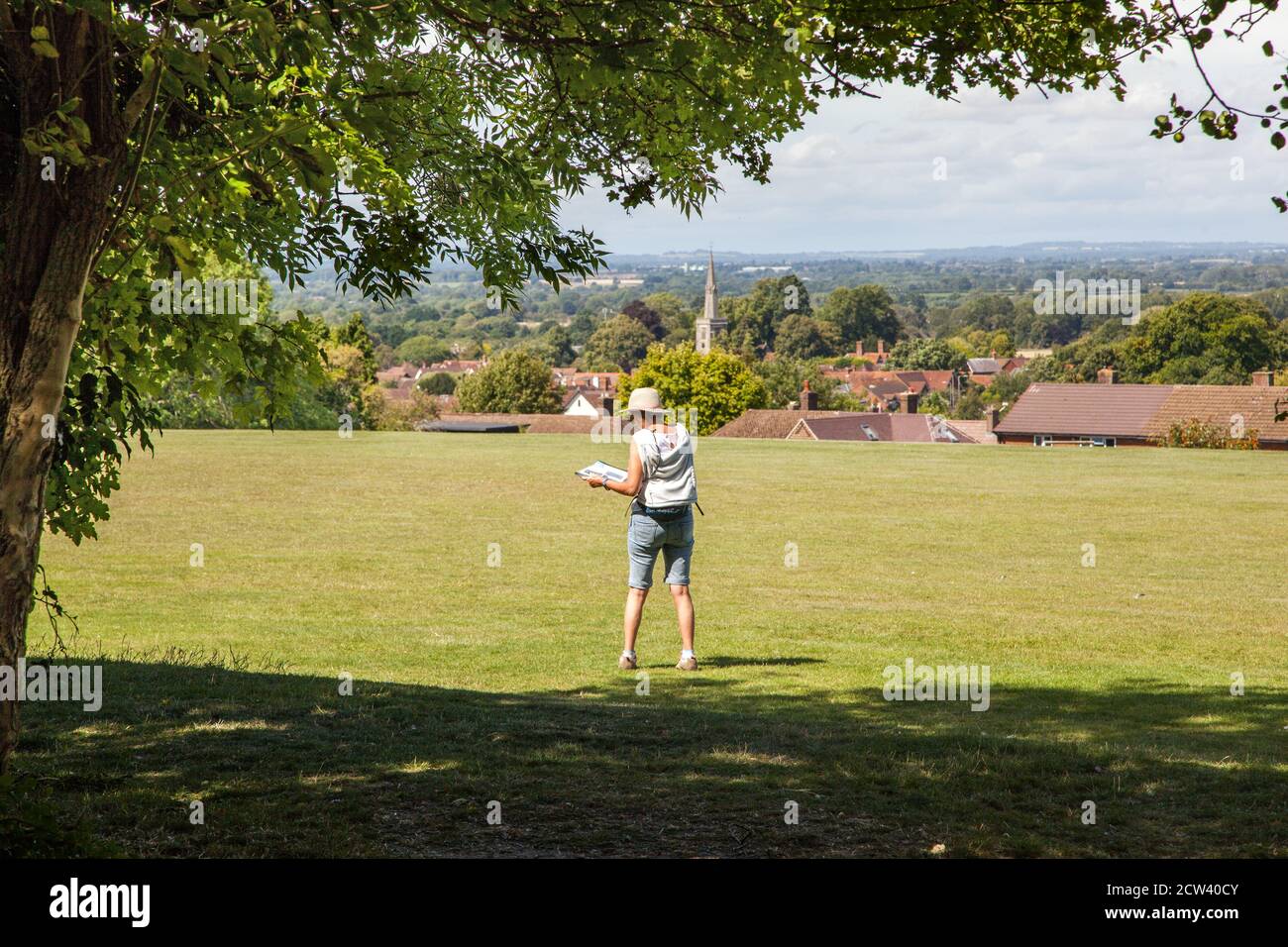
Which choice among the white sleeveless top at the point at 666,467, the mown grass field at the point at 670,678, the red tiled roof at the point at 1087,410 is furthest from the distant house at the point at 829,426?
the white sleeveless top at the point at 666,467

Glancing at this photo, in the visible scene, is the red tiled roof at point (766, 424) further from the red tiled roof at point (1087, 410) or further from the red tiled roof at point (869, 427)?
the red tiled roof at point (1087, 410)

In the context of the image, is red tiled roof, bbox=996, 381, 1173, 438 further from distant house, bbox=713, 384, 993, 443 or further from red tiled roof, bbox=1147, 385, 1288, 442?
distant house, bbox=713, 384, 993, 443

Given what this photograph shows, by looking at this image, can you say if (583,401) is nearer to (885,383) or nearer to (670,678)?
(885,383)

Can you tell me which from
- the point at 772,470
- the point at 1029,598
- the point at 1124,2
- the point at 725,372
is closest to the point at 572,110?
the point at 1124,2

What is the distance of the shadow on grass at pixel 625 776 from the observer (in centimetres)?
604

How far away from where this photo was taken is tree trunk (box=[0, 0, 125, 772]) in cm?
599

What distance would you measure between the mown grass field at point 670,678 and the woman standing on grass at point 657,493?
1041 millimetres

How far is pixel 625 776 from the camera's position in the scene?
7.18 meters

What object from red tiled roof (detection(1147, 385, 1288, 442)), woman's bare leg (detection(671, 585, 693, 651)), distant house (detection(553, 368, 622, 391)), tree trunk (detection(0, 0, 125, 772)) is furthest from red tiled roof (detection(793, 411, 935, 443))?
tree trunk (detection(0, 0, 125, 772))

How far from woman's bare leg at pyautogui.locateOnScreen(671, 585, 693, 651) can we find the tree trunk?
6.02 metres

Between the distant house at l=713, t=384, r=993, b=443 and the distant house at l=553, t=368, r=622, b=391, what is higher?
the distant house at l=553, t=368, r=622, b=391

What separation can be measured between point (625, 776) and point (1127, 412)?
73.5 meters

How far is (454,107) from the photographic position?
9398 mm

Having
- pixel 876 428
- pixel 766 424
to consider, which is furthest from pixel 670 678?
pixel 876 428
